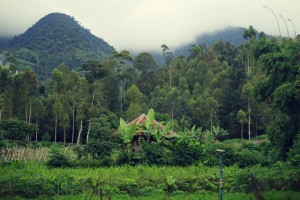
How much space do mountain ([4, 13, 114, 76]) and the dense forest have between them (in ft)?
61.8

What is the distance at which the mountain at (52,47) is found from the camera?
70.4 meters

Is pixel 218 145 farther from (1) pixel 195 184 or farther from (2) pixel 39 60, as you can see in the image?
(2) pixel 39 60

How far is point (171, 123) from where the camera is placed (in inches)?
1288

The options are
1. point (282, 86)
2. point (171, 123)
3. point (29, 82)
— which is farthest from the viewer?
point (29, 82)

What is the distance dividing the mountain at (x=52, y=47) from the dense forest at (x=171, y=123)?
61.8 ft

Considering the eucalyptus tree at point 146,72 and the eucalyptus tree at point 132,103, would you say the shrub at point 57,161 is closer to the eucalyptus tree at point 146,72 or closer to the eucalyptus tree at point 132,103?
the eucalyptus tree at point 132,103

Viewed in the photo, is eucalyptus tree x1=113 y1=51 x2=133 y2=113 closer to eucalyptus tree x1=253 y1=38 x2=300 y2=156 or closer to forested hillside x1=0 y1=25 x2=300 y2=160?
forested hillside x1=0 y1=25 x2=300 y2=160

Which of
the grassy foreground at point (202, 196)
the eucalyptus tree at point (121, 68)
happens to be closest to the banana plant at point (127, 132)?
the grassy foreground at point (202, 196)

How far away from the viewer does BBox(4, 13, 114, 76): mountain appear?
70375mm

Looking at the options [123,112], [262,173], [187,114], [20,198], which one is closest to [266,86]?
[262,173]

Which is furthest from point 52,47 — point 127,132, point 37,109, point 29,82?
point 127,132

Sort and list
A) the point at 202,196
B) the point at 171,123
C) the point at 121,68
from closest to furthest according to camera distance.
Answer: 1. the point at 202,196
2. the point at 171,123
3. the point at 121,68

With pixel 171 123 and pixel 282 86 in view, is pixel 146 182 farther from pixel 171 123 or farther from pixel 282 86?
pixel 171 123

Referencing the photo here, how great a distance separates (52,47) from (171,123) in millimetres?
53497
